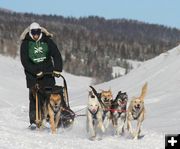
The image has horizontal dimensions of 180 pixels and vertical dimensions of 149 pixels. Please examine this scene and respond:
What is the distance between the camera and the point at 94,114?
28.8 feet

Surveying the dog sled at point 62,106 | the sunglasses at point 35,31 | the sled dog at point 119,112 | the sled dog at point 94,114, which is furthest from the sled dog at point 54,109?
the sunglasses at point 35,31

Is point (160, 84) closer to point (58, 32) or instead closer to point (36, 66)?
point (36, 66)

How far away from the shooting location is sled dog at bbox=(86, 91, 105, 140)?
865 cm

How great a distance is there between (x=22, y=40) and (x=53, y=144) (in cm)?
291

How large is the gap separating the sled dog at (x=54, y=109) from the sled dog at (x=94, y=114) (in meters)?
0.56

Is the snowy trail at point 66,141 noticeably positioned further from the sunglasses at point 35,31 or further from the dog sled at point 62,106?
the sunglasses at point 35,31

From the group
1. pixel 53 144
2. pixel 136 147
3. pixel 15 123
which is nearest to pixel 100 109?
pixel 136 147

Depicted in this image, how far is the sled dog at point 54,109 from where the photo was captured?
898 cm

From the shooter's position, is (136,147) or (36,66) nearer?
(136,147)

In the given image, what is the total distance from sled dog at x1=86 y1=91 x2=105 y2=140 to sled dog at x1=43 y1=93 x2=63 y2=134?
56 cm

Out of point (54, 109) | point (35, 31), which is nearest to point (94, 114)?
point (54, 109)

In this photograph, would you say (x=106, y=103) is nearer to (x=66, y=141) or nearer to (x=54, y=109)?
(x=54, y=109)

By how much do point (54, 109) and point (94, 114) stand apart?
729mm

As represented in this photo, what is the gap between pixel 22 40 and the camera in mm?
9547
